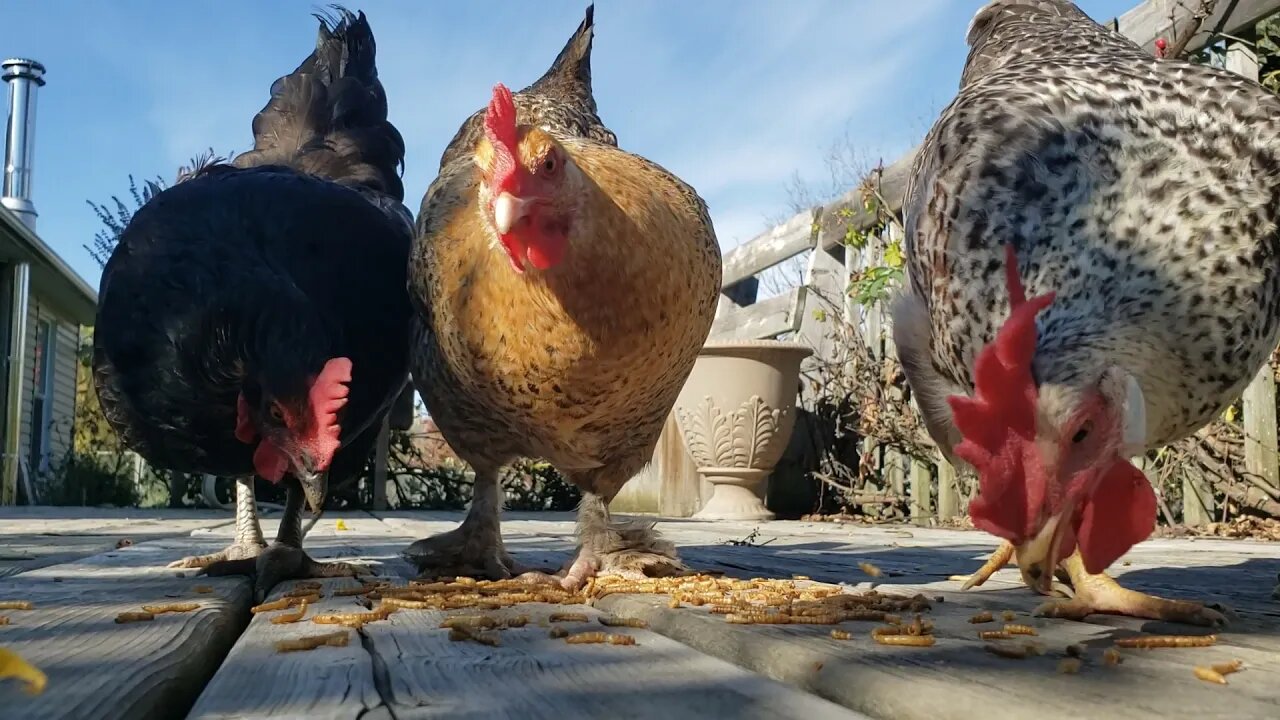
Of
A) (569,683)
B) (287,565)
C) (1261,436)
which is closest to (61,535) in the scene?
(287,565)

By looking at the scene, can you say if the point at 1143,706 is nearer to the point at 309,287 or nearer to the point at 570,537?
the point at 309,287

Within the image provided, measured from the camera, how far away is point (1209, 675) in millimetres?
1250

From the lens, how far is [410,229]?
3963 millimetres

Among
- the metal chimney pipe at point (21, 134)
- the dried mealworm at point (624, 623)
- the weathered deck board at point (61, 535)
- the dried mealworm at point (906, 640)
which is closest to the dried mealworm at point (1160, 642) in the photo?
the dried mealworm at point (906, 640)

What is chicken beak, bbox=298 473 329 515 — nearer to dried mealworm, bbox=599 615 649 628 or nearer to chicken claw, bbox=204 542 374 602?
chicken claw, bbox=204 542 374 602

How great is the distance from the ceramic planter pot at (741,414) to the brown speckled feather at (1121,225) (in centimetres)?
480

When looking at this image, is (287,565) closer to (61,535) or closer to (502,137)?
(502,137)

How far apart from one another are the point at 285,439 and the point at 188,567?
29.2 inches

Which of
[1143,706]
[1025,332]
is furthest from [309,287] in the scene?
[1143,706]

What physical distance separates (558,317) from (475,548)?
958 mm

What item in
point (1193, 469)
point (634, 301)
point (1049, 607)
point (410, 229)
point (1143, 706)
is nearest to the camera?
point (1143, 706)

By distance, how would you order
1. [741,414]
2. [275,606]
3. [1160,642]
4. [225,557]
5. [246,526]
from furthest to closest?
[741,414]
[246,526]
[225,557]
[275,606]
[1160,642]

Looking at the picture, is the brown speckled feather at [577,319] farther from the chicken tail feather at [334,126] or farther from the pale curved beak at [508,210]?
the chicken tail feather at [334,126]

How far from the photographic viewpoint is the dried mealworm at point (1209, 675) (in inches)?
48.8
